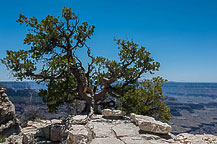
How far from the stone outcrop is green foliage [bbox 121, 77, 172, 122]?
279 inches

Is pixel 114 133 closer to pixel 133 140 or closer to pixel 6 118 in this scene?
pixel 133 140

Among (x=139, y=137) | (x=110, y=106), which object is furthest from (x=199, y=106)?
(x=139, y=137)

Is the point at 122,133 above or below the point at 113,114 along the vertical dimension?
below

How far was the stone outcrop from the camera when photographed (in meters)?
11.9

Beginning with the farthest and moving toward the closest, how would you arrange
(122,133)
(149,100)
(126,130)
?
(149,100)
(126,130)
(122,133)

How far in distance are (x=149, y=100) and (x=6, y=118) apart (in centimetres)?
888

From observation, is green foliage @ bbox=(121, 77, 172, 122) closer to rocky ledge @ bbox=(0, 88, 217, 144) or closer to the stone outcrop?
rocky ledge @ bbox=(0, 88, 217, 144)

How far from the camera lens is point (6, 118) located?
1227 cm

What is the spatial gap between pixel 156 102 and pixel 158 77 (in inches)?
54.6

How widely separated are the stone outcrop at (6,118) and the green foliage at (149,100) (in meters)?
7.09

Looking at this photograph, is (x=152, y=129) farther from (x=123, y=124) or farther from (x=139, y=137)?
(x=123, y=124)

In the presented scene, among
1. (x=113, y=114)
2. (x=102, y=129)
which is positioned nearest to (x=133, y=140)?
(x=102, y=129)

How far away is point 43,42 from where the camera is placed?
10.7 meters

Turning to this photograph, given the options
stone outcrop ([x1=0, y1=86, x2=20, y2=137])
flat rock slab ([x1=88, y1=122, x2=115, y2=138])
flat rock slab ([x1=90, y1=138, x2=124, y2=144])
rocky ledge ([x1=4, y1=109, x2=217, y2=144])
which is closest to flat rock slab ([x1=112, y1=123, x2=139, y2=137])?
rocky ledge ([x1=4, y1=109, x2=217, y2=144])
